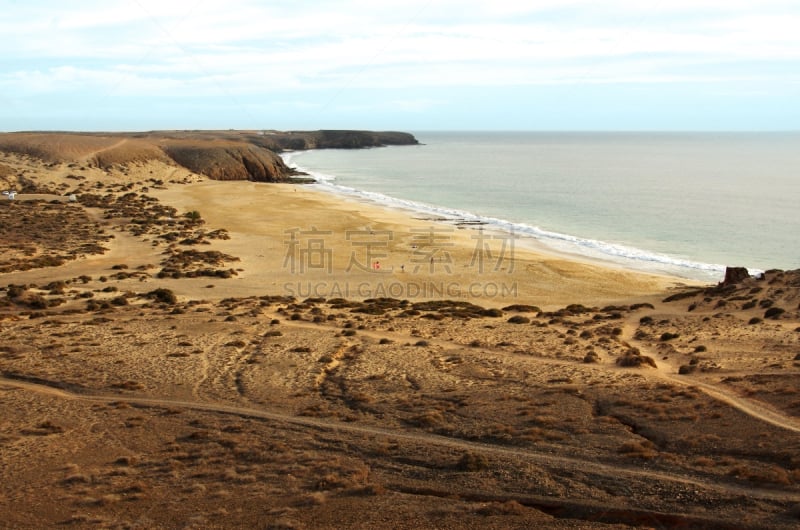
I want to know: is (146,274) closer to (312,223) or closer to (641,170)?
(312,223)

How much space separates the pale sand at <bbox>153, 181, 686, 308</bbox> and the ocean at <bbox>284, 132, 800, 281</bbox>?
5.87 meters

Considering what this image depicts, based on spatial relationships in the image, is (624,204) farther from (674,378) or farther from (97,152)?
(97,152)

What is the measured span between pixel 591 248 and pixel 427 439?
39274 mm

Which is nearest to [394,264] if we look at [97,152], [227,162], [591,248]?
[591,248]

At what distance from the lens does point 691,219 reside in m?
69.2

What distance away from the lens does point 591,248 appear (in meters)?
52.5

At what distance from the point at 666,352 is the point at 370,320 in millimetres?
11395

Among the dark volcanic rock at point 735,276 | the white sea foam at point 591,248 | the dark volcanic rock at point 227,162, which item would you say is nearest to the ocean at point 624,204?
the white sea foam at point 591,248

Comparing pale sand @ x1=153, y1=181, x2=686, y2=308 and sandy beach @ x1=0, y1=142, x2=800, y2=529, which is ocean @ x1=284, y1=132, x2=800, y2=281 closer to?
pale sand @ x1=153, y1=181, x2=686, y2=308

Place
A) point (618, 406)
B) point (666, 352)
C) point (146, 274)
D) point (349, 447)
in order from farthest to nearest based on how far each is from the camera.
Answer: point (146, 274) → point (666, 352) → point (618, 406) → point (349, 447)

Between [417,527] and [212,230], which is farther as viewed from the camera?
[212,230]

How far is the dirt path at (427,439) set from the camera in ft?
42.1

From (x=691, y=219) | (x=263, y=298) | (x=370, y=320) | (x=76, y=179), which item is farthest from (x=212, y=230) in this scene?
(x=691, y=219)

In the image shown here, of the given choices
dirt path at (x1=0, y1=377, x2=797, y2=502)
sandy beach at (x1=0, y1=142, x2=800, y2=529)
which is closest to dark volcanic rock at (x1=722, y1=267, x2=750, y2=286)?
sandy beach at (x1=0, y1=142, x2=800, y2=529)
